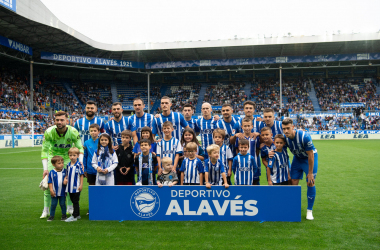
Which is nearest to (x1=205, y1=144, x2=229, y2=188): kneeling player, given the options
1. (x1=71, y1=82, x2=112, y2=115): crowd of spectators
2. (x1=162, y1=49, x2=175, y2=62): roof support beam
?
(x1=162, y1=49, x2=175, y2=62): roof support beam

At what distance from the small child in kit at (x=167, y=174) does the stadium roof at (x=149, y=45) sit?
22.7 m

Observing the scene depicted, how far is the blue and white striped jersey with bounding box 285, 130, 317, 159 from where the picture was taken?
453 cm

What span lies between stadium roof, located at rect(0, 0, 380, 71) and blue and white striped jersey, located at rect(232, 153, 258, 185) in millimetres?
23313

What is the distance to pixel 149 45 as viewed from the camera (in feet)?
102

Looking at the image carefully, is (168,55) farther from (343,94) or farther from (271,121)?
(271,121)

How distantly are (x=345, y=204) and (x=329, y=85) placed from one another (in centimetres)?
3544

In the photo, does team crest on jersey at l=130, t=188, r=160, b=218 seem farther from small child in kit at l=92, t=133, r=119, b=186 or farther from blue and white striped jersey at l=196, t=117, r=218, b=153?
blue and white striped jersey at l=196, t=117, r=218, b=153

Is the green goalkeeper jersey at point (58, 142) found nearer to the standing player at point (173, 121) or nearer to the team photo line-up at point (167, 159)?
the team photo line-up at point (167, 159)

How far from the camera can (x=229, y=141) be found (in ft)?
18.2

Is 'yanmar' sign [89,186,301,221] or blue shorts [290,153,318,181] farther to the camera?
blue shorts [290,153,318,181]

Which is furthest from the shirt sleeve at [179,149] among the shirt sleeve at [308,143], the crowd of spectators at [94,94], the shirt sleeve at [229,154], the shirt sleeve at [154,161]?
the crowd of spectators at [94,94]

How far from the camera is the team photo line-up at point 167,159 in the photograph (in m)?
4.67

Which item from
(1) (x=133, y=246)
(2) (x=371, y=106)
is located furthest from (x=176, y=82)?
(1) (x=133, y=246)

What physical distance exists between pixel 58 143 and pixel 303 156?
14.0 ft
